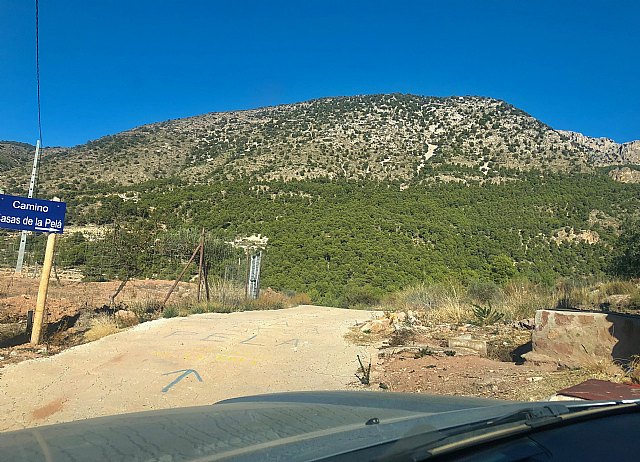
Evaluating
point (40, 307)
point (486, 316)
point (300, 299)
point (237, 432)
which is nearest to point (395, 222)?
point (300, 299)

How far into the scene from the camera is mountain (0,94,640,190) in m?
54.8

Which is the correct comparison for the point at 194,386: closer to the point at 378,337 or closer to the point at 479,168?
the point at 378,337

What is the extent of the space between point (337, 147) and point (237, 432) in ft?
201

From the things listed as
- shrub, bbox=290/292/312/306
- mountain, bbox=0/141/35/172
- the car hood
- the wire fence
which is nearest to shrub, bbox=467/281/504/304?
shrub, bbox=290/292/312/306

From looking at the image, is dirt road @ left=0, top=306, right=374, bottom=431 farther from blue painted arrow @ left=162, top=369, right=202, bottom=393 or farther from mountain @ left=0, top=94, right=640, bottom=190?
mountain @ left=0, top=94, right=640, bottom=190

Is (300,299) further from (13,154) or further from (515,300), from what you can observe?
(13,154)

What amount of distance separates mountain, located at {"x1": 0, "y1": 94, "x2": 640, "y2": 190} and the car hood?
5054cm

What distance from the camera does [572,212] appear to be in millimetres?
41562

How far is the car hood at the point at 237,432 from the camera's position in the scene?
182 cm

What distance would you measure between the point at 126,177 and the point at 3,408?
50865 millimetres

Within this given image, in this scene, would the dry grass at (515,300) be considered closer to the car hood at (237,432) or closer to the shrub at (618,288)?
the shrub at (618,288)

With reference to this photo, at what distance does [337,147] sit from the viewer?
62.4 meters

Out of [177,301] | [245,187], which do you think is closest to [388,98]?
[245,187]

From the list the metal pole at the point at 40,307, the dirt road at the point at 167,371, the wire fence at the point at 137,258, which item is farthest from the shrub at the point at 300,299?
the metal pole at the point at 40,307
